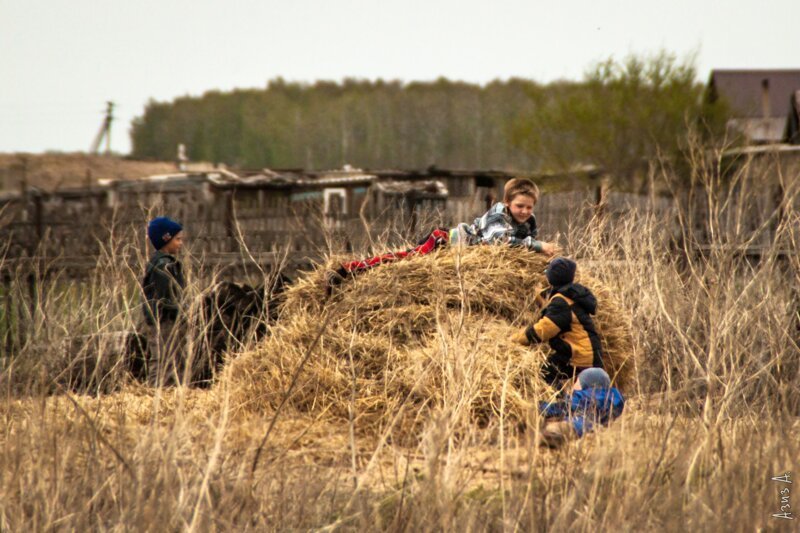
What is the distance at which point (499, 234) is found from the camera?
5473mm

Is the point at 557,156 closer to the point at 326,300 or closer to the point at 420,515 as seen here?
the point at 326,300

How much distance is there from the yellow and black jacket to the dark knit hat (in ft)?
0.11

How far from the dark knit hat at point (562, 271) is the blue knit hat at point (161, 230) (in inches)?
89.4

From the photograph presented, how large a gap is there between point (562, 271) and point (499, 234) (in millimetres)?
705

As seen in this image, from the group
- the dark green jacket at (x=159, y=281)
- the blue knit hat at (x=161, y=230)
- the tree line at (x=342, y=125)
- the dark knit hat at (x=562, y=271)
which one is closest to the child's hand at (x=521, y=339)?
the dark knit hat at (x=562, y=271)

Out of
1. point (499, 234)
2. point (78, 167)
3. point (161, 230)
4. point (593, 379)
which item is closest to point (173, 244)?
point (161, 230)

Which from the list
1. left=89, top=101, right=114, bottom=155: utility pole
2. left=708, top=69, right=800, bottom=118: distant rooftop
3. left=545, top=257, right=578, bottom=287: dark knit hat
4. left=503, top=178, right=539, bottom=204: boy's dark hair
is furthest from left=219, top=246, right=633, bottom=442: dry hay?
left=89, top=101, right=114, bottom=155: utility pole

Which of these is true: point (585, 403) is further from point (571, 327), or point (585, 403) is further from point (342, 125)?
point (342, 125)

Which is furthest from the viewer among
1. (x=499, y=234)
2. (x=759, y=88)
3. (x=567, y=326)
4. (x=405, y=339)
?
(x=759, y=88)

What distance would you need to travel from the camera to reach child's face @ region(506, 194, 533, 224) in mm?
5320

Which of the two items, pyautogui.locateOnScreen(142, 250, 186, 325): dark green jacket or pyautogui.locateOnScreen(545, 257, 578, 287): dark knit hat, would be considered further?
pyautogui.locateOnScreen(142, 250, 186, 325): dark green jacket

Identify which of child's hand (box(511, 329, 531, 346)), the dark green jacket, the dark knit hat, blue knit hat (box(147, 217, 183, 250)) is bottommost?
child's hand (box(511, 329, 531, 346))

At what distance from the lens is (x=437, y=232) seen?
5.57 m

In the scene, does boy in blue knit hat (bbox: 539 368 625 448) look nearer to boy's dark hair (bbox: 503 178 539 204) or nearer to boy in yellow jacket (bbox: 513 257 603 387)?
boy in yellow jacket (bbox: 513 257 603 387)
